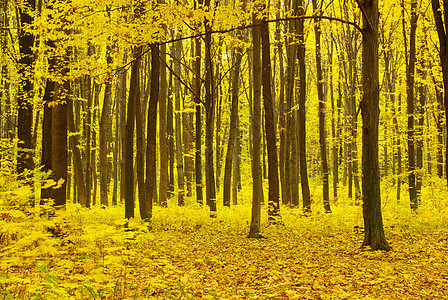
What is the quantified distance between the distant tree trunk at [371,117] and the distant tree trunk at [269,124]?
302 centimetres

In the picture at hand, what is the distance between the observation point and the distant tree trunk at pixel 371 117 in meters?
7.77

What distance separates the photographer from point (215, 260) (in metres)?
7.39

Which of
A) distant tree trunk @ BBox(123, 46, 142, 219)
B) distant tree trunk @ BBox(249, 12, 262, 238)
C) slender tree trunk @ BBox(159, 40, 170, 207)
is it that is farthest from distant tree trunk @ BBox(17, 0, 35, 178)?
distant tree trunk @ BBox(249, 12, 262, 238)

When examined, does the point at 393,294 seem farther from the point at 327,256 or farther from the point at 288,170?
the point at 288,170

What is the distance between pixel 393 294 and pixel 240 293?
2.24m

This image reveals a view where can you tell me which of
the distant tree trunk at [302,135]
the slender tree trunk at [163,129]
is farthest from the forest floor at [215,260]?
the slender tree trunk at [163,129]

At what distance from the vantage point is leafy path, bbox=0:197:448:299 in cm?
473

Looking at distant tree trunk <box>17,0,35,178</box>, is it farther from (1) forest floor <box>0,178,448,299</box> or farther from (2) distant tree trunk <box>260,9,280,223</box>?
(2) distant tree trunk <box>260,9,280,223</box>

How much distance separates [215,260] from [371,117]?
4.50 metres

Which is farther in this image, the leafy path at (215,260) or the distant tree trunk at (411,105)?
the distant tree trunk at (411,105)

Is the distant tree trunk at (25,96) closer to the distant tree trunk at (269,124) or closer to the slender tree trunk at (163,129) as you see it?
the slender tree trunk at (163,129)

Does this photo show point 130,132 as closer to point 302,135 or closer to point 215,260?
point 215,260

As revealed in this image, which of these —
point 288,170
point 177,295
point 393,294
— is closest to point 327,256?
point 393,294

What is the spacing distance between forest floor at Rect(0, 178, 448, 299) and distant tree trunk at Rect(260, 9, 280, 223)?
0.91 metres
